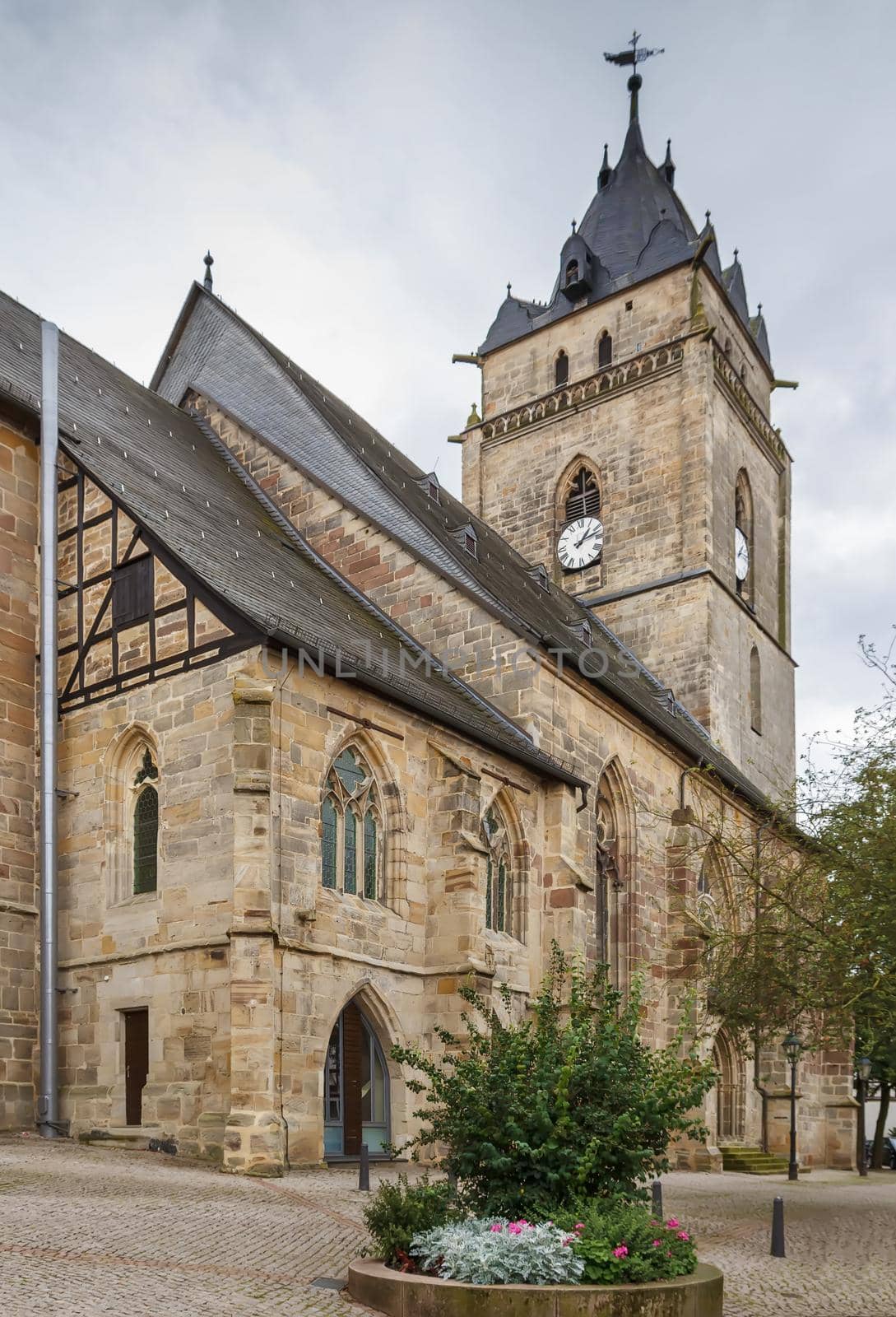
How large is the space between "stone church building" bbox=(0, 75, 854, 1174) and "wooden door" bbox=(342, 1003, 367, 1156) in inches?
1.8

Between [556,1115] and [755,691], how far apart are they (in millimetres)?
26117

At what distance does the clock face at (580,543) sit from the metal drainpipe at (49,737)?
56.4 feet

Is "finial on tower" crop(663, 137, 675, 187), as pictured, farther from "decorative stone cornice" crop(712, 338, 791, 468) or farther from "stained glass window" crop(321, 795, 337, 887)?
"stained glass window" crop(321, 795, 337, 887)

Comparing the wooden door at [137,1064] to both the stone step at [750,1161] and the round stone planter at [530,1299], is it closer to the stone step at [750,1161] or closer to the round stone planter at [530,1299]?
the round stone planter at [530,1299]

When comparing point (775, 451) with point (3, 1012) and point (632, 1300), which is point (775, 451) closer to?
point (3, 1012)

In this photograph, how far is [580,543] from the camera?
3306 centimetres

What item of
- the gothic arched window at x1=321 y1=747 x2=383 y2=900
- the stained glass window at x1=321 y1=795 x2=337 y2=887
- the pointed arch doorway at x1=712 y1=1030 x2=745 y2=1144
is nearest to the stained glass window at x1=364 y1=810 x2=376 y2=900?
the gothic arched window at x1=321 y1=747 x2=383 y2=900

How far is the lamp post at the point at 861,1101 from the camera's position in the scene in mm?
30609

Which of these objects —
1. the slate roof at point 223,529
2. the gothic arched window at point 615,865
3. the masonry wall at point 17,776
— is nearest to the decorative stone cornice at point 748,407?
the gothic arched window at point 615,865

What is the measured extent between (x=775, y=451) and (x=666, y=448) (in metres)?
6.22

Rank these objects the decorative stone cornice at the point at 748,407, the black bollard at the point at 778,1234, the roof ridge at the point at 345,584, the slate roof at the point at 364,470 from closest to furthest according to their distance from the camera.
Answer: the black bollard at the point at 778,1234 < the roof ridge at the point at 345,584 < the slate roof at the point at 364,470 < the decorative stone cornice at the point at 748,407

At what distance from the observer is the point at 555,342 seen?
3509 centimetres

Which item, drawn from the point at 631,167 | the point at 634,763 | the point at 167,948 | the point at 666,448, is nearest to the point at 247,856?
the point at 167,948

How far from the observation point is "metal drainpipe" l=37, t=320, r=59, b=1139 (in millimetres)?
15055
